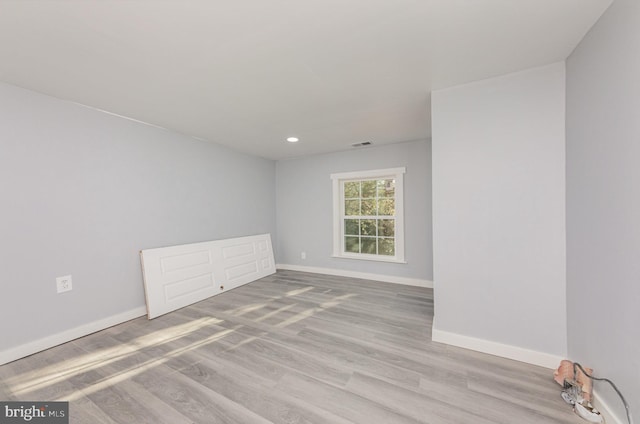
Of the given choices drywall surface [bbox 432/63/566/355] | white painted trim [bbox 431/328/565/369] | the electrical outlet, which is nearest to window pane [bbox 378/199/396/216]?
drywall surface [bbox 432/63/566/355]

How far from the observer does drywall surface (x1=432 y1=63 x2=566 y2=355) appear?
175 cm

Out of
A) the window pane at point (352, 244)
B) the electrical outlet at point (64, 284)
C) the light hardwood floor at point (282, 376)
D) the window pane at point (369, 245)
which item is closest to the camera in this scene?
the light hardwood floor at point (282, 376)

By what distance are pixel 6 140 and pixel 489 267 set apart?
4051 mm

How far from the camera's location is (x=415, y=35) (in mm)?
1464

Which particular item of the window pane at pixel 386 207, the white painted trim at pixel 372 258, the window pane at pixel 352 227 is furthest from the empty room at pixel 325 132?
the window pane at pixel 352 227

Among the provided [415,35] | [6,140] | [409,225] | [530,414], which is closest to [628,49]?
[415,35]

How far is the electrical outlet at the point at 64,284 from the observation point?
2.17 meters

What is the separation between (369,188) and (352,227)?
777 mm

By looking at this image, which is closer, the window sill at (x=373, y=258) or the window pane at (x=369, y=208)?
the window sill at (x=373, y=258)

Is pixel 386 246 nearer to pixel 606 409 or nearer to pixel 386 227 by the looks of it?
pixel 386 227

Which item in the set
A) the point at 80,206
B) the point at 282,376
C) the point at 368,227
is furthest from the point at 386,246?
the point at 80,206

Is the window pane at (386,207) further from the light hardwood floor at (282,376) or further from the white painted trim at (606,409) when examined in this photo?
the white painted trim at (606,409)

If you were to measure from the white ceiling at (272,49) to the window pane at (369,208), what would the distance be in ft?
6.40

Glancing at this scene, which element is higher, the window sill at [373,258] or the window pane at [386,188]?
the window pane at [386,188]
